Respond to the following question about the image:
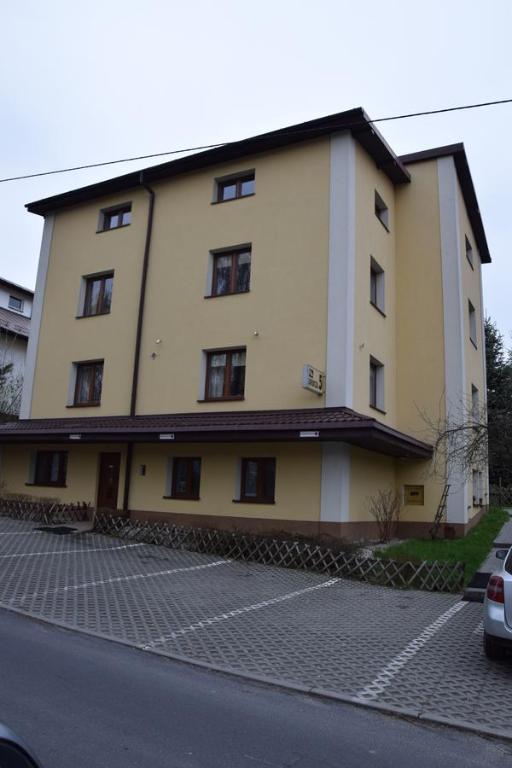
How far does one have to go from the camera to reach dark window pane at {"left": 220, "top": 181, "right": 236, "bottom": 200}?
18916mm

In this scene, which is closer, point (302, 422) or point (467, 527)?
point (302, 422)

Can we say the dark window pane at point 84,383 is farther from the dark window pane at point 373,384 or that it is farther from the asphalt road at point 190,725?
the asphalt road at point 190,725

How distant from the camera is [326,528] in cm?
1439

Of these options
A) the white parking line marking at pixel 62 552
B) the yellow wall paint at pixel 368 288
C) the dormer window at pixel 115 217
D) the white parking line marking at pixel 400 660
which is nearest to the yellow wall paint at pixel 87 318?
the dormer window at pixel 115 217

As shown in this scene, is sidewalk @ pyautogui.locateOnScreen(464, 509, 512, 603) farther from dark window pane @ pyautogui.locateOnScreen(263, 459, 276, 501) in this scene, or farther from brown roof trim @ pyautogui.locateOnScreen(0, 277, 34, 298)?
brown roof trim @ pyautogui.locateOnScreen(0, 277, 34, 298)

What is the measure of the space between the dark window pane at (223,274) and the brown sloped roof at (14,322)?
19873 millimetres

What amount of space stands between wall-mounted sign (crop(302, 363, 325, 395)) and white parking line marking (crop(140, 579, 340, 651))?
16.0ft

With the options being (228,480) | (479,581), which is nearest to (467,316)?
(228,480)

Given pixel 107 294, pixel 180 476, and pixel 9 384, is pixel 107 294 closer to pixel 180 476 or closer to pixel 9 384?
pixel 180 476

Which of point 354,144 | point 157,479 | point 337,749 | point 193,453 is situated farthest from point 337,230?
point 337,749

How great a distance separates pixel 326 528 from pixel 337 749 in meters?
10.0

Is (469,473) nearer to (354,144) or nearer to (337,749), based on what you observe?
(354,144)

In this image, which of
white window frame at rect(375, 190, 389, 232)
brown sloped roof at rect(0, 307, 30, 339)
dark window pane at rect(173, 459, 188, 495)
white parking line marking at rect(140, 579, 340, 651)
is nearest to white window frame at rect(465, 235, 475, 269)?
white window frame at rect(375, 190, 389, 232)

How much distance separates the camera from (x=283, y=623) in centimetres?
846
